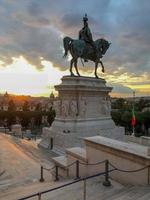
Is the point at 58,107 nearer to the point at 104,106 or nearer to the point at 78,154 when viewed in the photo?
the point at 104,106

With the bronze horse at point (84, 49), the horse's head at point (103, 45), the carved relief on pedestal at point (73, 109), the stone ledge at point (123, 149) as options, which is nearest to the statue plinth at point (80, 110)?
the carved relief on pedestal at point (73, 109)

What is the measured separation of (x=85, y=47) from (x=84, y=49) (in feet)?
0.74

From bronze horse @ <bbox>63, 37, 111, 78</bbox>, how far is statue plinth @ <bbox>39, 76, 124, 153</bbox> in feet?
4.21

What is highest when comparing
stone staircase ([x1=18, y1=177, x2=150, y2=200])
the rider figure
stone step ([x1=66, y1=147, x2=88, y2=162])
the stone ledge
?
the rider figure

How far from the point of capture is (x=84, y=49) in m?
22.9

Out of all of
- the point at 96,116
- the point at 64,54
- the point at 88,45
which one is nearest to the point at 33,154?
the point at 96,116

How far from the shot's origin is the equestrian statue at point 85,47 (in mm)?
22156

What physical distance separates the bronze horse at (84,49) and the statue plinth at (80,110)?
50.6 inches

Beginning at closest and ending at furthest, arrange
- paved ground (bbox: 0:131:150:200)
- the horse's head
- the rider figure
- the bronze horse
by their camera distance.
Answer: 1. paved ground (bbox: 0:131:150:200)
2. the bronze horse
3. the rider figure
4. the horse's head

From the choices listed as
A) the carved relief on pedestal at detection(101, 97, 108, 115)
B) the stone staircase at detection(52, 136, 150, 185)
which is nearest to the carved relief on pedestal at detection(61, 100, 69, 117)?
the carved relief on pedestal at detection(101, 97, 108, 115)

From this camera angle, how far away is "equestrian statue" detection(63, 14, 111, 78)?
72.7 feet

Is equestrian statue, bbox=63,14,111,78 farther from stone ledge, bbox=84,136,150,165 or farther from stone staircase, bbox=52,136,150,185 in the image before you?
stone ledge, bbox=84,136,150,165

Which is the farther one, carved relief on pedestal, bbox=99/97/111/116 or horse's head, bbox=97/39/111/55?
horse's head, bbox=97/39/111/55

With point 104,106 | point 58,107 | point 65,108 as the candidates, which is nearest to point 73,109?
point 65,108
